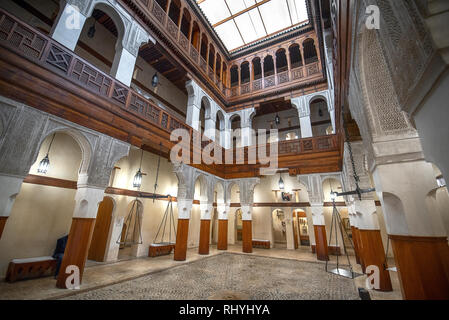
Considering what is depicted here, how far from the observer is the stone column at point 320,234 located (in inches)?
324

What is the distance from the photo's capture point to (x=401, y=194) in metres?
2.39

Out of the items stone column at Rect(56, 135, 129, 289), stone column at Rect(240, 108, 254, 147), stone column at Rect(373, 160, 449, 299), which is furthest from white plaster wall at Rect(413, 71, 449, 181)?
stone column at Rect(240, 108, 254, 147)

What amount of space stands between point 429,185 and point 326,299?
330 centimetres

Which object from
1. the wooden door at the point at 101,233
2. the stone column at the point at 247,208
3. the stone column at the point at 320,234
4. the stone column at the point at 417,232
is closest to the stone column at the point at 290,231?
the stone column at the point at 247,208

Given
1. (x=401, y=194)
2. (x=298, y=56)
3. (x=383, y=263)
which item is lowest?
(x=383, y=263)

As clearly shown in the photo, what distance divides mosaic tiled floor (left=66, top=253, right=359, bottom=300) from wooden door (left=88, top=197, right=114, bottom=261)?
2.70 meters

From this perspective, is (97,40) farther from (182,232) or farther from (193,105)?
(182,232)

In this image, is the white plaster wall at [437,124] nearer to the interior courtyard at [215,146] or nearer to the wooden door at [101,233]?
the interior courtyard at [215,146]

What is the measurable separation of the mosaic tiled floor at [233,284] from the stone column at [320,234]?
134 cm

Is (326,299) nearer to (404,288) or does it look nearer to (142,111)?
(404,288)

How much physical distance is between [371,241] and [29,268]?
28.4ft

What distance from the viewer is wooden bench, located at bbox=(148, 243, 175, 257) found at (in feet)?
26.9

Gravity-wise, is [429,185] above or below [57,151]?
below

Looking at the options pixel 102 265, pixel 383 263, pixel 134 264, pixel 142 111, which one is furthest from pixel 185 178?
pixel 383 263
